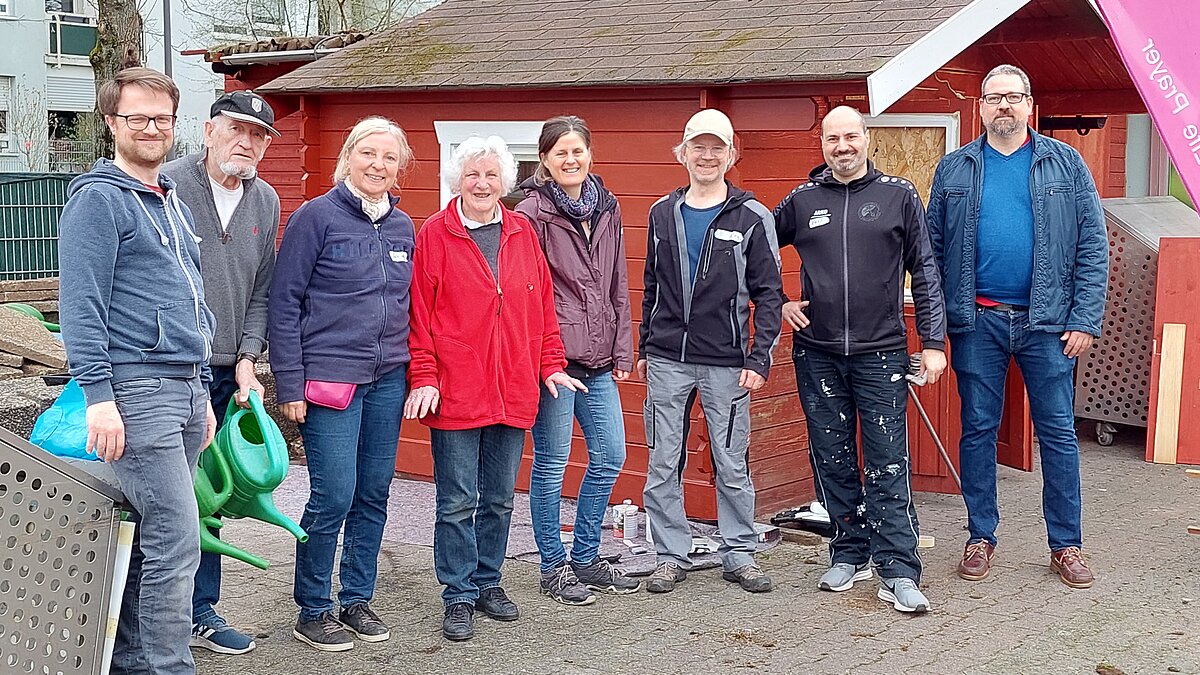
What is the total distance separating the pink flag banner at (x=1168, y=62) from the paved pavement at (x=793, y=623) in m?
1.65

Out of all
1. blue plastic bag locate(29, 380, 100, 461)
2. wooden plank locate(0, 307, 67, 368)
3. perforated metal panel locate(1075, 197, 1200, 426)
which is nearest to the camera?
blue plastic bag locate(29, 380, 100, 461)

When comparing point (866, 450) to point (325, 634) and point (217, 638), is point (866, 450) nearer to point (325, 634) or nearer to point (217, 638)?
point (325, 634)

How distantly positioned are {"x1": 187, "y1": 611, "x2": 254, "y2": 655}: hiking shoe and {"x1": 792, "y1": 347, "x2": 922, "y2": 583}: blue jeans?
7.61 ft

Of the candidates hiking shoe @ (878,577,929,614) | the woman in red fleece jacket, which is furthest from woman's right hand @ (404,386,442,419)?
hiking shoe @ (878,577,929,614)

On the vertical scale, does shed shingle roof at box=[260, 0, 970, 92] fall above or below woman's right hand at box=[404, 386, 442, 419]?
above

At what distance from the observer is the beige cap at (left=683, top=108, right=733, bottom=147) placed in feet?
17.4

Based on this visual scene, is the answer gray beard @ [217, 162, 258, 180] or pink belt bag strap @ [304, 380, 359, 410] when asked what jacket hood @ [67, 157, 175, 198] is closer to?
gray beard @ [217, 162, 258, 180]

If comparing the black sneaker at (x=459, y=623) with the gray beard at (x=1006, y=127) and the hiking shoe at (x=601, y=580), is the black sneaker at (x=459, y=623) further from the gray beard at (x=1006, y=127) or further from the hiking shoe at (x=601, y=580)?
the gray beard at (x=1006, y=127)

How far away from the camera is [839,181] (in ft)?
17.4

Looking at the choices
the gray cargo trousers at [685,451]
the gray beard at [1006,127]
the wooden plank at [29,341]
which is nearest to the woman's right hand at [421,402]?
the gray cargo trousers at [685,451]

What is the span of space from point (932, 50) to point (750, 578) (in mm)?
2330

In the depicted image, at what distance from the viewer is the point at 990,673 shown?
4.55 metres

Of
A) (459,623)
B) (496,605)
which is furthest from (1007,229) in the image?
(459,623)

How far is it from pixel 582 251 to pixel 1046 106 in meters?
3.82
